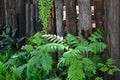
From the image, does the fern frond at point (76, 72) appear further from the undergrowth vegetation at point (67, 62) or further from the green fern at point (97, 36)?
the green fern at point (97, 36)

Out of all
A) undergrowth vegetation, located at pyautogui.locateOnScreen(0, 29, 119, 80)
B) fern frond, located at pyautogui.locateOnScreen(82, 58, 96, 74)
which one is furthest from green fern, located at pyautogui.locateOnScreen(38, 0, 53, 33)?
fern frond, located at pyautogui.locateOnScreen(82, 58, 96, 74)

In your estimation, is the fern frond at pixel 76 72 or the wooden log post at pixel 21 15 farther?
the wooden log post at pixel 21 15

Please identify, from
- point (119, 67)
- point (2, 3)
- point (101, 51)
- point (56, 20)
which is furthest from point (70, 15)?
point (2, 3)

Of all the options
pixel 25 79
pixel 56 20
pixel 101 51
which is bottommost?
pixel 25 79

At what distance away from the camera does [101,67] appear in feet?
15.0

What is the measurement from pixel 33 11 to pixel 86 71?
179 cm

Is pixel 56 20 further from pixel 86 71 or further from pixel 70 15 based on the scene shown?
pixel 86 71

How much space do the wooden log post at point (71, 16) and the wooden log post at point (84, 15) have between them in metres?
0.18

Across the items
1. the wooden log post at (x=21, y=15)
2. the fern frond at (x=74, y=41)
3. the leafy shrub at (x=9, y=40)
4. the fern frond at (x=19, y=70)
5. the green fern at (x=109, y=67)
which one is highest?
the wooden log post at (x=21, y=15)

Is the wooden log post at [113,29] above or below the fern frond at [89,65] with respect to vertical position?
above

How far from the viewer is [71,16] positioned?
205 inches

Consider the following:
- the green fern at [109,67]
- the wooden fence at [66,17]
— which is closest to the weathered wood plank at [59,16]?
the wooden fence at [66,17]

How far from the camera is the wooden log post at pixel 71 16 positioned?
16.9 feet

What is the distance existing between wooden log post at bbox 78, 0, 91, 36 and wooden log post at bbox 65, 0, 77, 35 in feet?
0.59
